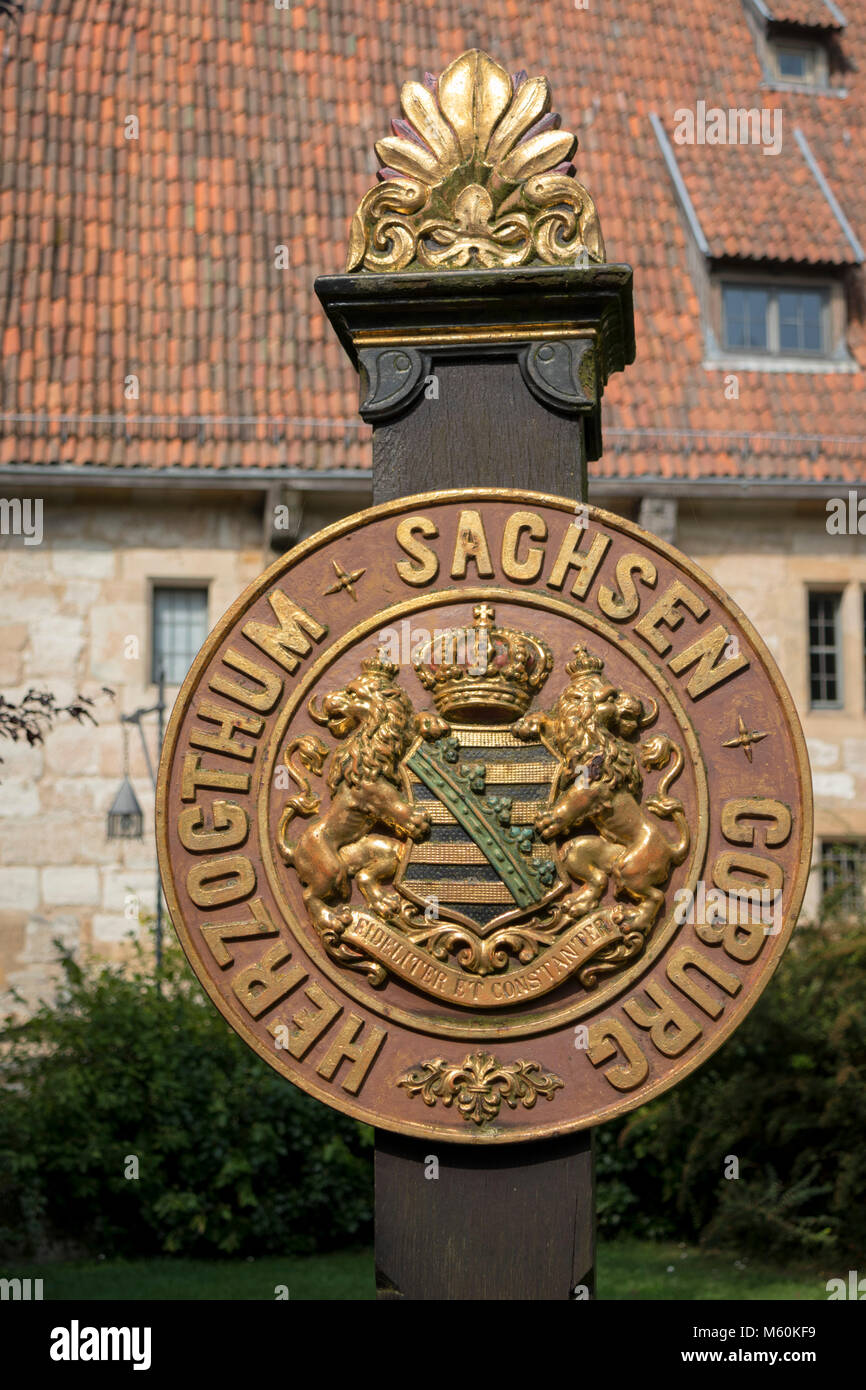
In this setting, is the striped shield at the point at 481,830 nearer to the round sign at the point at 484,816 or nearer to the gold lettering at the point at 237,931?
the round sign at the point at 484,816

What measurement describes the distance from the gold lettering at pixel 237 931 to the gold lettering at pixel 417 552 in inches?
20.3

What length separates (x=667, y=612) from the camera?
2.35 meters

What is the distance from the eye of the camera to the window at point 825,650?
1234 cm

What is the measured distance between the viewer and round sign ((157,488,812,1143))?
224 cm

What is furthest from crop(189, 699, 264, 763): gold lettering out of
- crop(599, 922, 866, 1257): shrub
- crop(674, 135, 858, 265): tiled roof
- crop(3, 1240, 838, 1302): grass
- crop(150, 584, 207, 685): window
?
crop(674, 135, 858, 265): tiled roof

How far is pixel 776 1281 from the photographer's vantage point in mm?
7727

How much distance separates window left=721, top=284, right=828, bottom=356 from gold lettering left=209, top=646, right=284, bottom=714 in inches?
426

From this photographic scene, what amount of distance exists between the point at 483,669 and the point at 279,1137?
22.6 ft

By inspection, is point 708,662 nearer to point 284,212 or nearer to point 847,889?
point 847,889

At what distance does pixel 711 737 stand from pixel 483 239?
2.69 feet

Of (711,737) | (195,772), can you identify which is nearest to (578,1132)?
(711,737)

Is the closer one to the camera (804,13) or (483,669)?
(483,669)

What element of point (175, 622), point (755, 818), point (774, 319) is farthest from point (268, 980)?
point (774, 319)

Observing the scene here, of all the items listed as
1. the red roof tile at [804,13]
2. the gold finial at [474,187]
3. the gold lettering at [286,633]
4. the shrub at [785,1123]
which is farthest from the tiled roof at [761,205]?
the gold lettering at [286,633]
